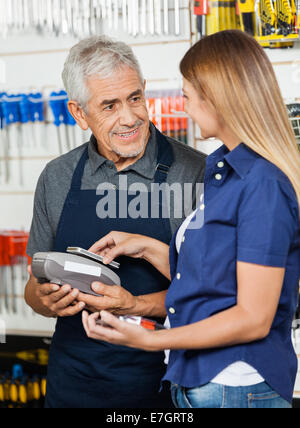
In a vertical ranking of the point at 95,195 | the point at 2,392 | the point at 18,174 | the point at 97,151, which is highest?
the point at 97,151

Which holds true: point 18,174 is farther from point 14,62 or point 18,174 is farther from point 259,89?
point 259,89

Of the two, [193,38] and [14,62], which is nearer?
[193,38]

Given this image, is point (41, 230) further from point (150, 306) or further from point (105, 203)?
point (150, 306)

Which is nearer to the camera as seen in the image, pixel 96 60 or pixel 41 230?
pixel 96 60

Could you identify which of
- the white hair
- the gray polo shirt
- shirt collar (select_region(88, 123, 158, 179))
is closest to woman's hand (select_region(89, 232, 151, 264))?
the gray polo shirt

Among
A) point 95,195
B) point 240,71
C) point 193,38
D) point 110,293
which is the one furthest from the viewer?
point 193,38

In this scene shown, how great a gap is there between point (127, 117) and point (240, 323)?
0.79 meters

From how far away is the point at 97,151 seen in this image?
5.80 ft

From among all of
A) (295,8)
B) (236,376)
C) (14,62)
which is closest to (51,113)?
(14,62)

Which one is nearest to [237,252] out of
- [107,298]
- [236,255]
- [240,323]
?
[236,255]

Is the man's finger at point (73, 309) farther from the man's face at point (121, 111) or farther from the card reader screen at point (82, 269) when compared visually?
the man's face at point (121, 111)

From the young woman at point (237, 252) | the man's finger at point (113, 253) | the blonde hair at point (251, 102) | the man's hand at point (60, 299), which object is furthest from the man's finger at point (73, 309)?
the blonde hair at point (251, 102)

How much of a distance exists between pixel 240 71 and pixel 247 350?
0.61 m

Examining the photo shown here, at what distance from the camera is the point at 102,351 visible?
163 centimetres
